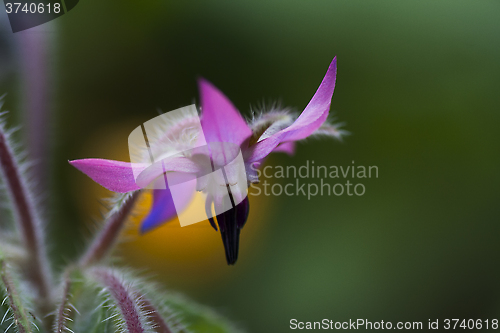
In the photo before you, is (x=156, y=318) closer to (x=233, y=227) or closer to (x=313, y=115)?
(x=233, y=227)

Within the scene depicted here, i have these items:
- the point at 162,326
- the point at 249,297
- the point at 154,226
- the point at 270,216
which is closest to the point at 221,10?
the point at 270,216

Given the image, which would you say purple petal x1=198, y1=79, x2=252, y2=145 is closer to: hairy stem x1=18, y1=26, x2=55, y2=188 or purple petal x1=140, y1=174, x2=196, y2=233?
purple petal x1=140, y1=174, x2=196, y2=233

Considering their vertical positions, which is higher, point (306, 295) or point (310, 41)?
point (310, 41)

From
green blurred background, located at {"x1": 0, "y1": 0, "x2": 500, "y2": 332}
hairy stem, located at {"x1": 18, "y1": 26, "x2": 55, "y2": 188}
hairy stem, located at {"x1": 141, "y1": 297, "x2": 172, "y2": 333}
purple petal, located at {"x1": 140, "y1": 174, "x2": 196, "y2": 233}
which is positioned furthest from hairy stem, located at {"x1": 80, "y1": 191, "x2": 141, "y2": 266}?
green blurred background, located at {"x1": 0, "y1": 0, "x2": 500, "y2": 332}

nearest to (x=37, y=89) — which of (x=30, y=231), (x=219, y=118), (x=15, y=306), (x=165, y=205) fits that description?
(x=30, y=231)

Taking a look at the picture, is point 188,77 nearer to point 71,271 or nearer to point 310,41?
point 310,41
